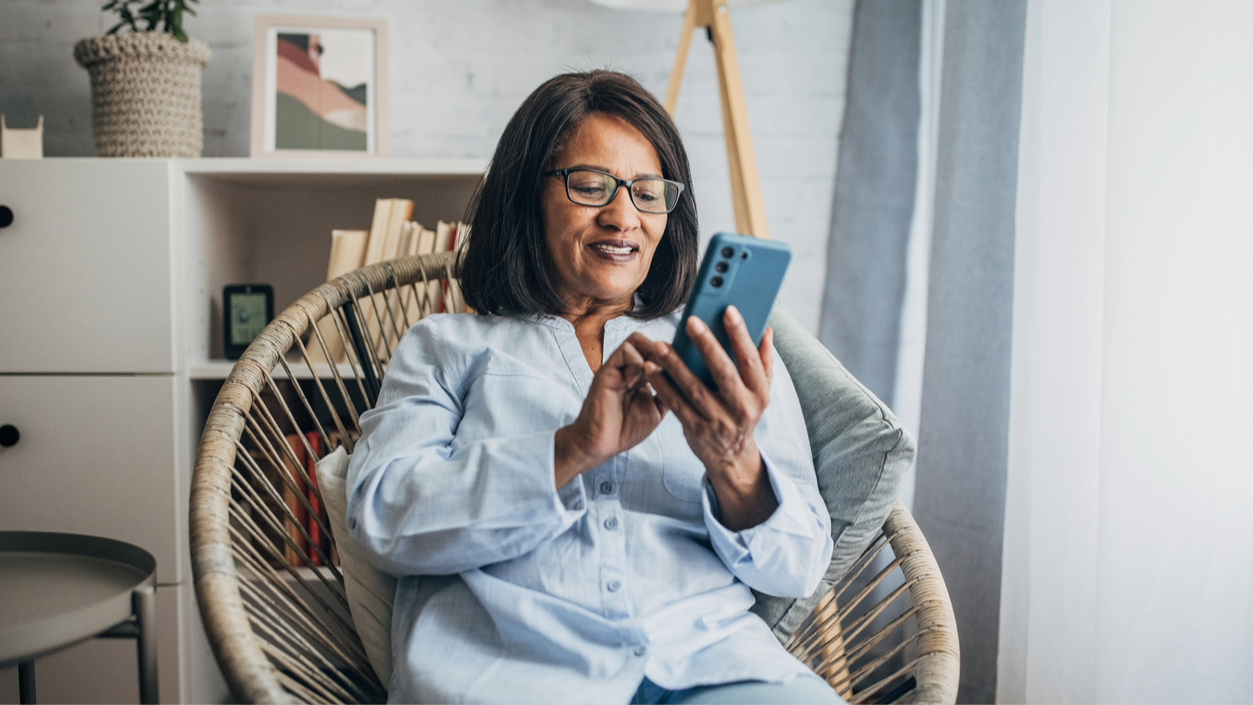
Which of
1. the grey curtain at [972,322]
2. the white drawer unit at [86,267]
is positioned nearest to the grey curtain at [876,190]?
the grey curtain at [972,322]

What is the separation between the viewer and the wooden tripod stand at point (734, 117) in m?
1.44

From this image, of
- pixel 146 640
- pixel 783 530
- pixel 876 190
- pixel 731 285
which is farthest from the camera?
pixel 876 190

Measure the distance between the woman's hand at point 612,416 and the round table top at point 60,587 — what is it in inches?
21.9

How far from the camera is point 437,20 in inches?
71.1

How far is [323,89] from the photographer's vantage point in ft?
5.26

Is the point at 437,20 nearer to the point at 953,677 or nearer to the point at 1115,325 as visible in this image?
the point at 1115,325

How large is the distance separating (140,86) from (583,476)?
3.96ft

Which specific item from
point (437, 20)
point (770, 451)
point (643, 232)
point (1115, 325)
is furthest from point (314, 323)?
point (1115, 325)

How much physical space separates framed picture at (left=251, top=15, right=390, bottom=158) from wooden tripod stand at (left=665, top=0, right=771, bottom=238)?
24.0 inches

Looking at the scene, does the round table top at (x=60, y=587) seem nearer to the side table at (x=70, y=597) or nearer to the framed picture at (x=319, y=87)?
the side table at (x=70, y=597)

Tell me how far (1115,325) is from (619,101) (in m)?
0.69

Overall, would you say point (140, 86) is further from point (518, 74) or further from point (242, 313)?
point (518, 74)

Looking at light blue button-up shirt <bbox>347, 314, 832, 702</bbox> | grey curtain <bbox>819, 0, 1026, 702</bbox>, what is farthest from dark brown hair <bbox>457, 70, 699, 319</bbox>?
grey curtain <bbox>819, 0, 1026, 702</bbox>

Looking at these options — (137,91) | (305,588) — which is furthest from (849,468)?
(137,91)
